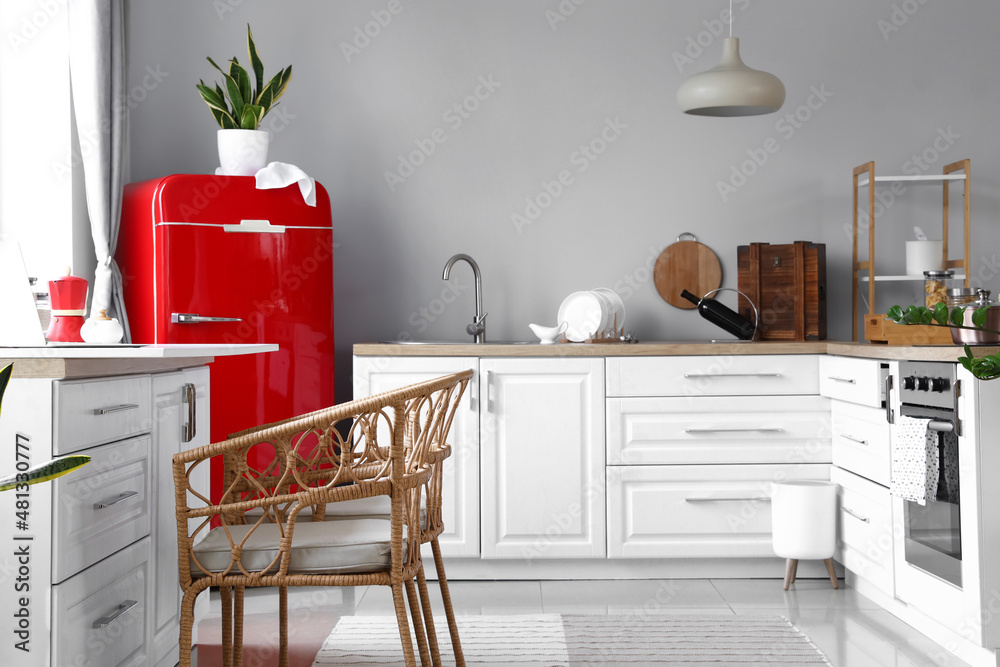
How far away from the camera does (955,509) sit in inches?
91.6

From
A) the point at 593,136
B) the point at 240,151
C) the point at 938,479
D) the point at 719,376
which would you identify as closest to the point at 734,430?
the point at 719,376

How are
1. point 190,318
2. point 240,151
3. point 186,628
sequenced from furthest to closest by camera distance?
point 240,151 → point 190,318 → point 186,628

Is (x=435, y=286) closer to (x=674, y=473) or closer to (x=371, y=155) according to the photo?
(x=371, y=155)

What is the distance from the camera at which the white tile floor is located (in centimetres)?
262

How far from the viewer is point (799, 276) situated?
3523 mm

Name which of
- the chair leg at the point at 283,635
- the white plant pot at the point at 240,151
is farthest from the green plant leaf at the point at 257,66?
the chair leg at the point at 283,635

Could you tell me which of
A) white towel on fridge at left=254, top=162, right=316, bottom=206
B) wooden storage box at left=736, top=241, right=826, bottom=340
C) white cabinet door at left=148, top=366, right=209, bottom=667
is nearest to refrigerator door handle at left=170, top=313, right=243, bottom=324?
white towel on fridge at left=254, top=162, right=316, bottom=206

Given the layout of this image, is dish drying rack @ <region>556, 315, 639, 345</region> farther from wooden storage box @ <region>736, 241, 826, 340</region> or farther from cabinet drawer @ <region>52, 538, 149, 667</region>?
cabinet drawer @ <region>52, 538, 149, 667</region>

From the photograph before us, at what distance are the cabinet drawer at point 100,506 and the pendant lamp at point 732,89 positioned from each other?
6.70 ft

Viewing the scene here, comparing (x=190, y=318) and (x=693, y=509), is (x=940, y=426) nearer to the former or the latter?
(x=693, y=509)

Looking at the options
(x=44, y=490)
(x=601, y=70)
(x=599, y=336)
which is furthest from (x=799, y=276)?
(x=44, y=490)

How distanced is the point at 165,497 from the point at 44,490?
524mm

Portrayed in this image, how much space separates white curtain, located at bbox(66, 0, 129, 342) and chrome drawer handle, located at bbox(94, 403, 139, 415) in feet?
4.79

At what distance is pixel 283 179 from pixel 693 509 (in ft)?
6.33
